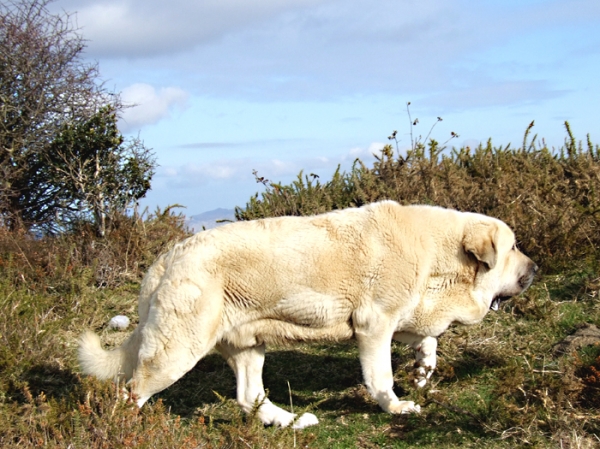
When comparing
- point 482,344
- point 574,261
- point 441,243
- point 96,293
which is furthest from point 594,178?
point 96,293

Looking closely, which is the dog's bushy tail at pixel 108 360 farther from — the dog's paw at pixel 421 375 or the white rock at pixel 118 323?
the white rock at pixel 118 323

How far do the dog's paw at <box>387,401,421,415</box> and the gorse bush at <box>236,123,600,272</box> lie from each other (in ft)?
11.6

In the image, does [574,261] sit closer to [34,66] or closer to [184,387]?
[184,387]

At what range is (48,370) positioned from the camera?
7266 millimetres

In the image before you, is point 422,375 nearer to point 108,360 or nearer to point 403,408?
point 403,408

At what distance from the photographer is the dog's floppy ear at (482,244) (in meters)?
6.05

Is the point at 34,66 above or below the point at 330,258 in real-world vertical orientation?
above

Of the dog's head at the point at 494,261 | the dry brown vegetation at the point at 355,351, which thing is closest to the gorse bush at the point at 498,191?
the dry brown vegetation at the point at 355,351

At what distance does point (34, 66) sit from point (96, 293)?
14.7 feet

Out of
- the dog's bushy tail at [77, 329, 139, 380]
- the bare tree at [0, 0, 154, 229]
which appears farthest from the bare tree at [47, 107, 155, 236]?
the dog's bushy tail at [77, 329, 139, 380]

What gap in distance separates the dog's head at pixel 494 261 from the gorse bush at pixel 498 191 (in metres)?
2.27

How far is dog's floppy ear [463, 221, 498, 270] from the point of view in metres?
6.05

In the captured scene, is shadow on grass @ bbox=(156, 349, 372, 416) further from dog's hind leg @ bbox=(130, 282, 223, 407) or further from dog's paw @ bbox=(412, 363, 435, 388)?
dog's hind leg @ bbox=(130, 282, 223, 407)

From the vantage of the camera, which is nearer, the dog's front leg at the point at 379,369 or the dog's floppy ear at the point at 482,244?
the dog's front leg at the point at 379,369
